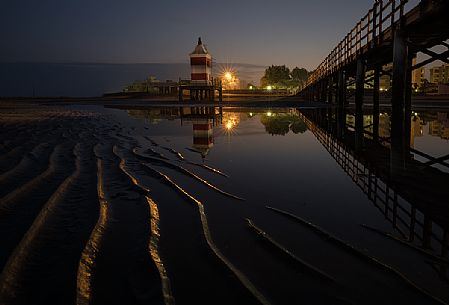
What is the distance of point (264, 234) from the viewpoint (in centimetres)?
335

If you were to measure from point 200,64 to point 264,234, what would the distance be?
113ft

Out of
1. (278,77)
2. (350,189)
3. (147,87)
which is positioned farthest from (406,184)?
(278,77)

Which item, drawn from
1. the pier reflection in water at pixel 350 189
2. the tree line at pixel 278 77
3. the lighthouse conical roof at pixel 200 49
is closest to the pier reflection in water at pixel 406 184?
the pier reflection in water at pixel 350 189

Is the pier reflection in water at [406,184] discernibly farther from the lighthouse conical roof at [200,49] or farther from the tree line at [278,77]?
the tree line at [278,77]

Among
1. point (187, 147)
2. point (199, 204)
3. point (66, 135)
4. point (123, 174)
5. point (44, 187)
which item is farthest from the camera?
point (66, 135)

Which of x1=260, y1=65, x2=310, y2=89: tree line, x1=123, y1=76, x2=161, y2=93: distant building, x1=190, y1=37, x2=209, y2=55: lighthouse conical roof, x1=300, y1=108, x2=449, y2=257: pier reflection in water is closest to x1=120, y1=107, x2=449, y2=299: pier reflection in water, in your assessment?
x1=300, y1=108, x2=449, y2=257: pier reflection in water

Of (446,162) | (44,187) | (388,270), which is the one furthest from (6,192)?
(446,162)

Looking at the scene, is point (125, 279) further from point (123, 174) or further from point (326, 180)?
point (326, 180)

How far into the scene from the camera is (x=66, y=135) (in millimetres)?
10898

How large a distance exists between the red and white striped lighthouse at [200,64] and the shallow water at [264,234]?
100 ft

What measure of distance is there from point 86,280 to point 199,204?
1.97 metres

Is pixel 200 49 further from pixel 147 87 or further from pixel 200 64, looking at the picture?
pixel 147 87

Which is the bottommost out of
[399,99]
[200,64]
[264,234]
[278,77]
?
[264,234]

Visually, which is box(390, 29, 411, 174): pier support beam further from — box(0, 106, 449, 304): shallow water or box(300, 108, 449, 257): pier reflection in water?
box(0, 106, 449, 304): shallow water
